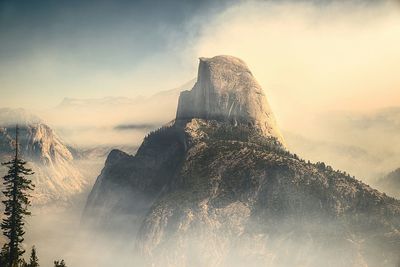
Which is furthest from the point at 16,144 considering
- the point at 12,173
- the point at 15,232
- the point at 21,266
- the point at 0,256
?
the point at 21,266

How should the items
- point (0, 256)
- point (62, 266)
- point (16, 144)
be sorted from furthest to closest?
1. point (62, 266)
2. point (0, 256)
3. point (16, 144)

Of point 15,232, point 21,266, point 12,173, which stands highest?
point 12,173

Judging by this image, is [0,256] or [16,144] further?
[0,256]

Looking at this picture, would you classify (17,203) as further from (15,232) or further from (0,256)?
(0,256)

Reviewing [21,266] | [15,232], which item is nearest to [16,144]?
[15,232]

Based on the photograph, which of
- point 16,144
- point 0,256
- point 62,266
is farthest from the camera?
point 62,266

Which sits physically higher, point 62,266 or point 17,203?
point 17,203

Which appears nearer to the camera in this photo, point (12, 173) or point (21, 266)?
point (12, 173)

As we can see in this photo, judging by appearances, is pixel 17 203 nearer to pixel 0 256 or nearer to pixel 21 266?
pixel 0 256

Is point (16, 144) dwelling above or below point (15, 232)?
above
